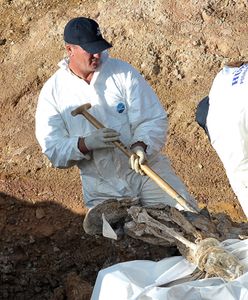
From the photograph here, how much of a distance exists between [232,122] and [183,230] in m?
0.85

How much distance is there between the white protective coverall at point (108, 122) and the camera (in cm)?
583

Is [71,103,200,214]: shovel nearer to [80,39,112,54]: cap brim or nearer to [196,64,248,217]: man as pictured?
[80,39,112,54]: cap brim

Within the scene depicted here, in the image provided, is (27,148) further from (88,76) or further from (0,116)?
(88,76)

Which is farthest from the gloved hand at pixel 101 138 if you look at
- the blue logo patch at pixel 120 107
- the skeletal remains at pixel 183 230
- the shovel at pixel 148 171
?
the skeletal remains at pixel 183 230

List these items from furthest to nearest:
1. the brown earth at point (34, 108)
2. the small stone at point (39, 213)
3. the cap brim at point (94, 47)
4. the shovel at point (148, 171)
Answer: the small stone at point (39, 213)
the brown earth at point (34, 108)
the cap brim at point (94, 47)
the shovel at point (148, 171)

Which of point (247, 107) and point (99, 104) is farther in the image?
point (99, 104)

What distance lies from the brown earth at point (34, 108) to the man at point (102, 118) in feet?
3.13

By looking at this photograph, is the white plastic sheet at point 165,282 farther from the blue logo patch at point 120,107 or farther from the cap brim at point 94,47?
the cap brim at point 94,47

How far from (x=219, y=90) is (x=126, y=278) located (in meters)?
1.21

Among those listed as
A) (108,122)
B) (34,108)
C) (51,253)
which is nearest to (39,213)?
(51,253)

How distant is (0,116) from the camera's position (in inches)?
364

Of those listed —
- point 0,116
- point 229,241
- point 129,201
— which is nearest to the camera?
point 229,241

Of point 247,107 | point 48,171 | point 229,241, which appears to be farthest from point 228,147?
point 48,171

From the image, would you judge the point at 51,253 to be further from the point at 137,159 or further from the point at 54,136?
the point at 137,159
